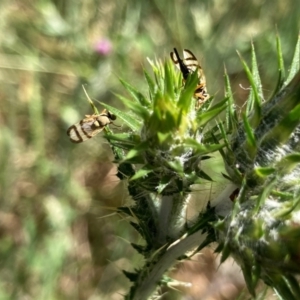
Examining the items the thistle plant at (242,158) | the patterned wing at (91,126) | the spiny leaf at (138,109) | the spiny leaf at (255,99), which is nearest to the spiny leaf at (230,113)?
the thistle plant at (242,158)

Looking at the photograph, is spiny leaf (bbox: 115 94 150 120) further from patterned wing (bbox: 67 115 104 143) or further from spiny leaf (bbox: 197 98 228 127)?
patterned wing (bbox: 67 115 104 143)

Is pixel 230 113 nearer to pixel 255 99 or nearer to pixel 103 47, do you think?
pixel 255 99

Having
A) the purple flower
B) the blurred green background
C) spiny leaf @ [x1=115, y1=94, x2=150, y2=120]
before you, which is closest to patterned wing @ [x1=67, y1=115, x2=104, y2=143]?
spiny leaf @ [x1=115, y1=94, x2=150, y2=120]

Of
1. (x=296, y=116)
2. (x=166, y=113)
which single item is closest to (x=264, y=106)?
(x=296, y=116)

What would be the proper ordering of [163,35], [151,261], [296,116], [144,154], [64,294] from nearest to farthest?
[296,116] < [144,154] < [151,261] < [64,294] < [163,35]

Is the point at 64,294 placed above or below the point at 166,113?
below

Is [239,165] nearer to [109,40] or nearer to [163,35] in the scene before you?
[109,40]

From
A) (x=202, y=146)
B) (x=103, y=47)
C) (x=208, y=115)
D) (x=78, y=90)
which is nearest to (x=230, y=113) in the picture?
(x=208, y=115)
